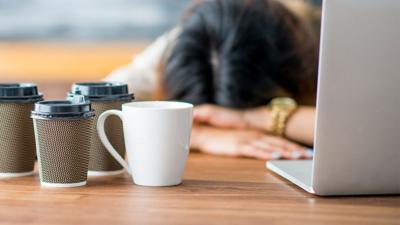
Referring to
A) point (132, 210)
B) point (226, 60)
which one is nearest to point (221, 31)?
point (226, 60)

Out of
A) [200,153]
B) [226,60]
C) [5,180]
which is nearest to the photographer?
[5,180]

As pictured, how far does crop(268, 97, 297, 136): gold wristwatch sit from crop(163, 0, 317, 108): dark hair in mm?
65

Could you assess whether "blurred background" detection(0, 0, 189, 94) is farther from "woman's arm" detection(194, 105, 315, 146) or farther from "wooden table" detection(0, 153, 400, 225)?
"wooden table" detection(0, 153, 400, 225)

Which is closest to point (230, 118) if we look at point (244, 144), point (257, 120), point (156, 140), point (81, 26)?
point (257, 120)

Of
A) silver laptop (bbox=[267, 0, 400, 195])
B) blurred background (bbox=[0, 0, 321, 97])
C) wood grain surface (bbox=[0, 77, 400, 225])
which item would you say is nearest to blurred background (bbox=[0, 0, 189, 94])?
blurred background (bbox=[0, 0, 321, 97])

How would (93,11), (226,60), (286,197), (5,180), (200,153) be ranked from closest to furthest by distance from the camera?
(286,197) → (5,180) → (200,153) → (226,60) → (93,11)

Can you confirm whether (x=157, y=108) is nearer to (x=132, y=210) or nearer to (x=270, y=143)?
(x=132, y=210)

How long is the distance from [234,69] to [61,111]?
0.80 m

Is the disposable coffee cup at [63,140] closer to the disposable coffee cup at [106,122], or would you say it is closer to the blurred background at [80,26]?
the disposable coffee cup at [106,122]

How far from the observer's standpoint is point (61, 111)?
1062 mm

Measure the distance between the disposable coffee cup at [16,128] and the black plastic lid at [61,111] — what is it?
0.25 ft

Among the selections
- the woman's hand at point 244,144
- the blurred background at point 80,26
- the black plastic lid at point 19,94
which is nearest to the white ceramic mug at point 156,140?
the black plastic lid at point 19,94

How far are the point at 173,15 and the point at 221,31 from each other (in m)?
1.54

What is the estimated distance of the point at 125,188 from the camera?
1.10m
